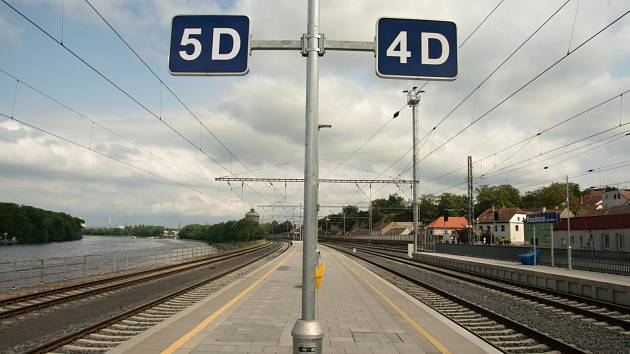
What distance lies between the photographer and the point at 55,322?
10.6 meters

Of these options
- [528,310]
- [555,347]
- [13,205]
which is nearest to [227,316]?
[555,347]

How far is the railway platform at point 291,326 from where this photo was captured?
7.13 metres

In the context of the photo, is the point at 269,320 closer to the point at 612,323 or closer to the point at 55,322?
the point at 55,322

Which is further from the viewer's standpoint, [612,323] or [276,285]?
[276,285]

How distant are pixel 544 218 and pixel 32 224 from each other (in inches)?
4579

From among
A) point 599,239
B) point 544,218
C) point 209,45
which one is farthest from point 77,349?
point 599,239

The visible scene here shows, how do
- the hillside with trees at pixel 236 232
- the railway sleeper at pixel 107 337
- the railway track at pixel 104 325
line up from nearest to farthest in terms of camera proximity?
the railway track at pixel 104 325 < the railway sleeper at pixel 107 337 < the hillside with trees at pixel 236 232

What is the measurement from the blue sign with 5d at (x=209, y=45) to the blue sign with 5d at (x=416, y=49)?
1.48 metres

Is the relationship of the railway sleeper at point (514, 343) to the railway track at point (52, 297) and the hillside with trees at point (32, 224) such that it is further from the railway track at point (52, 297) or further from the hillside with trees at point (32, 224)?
the hillside with trees at point (32, 224)

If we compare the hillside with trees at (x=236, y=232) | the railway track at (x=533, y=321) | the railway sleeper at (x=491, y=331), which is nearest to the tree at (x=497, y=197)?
the hillside with trees at (x=236, y=232)

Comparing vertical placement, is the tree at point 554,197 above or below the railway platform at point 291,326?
above

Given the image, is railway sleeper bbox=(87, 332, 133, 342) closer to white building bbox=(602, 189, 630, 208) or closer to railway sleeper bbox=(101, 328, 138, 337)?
railway sleeper bbox=(101, 328, 138, 337)

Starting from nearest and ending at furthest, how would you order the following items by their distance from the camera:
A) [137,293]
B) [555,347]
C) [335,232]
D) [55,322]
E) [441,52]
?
[441,52]
[555,347]
[55,322]
[137,293]
[335,232]

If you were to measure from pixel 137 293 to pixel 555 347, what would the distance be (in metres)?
13.1
